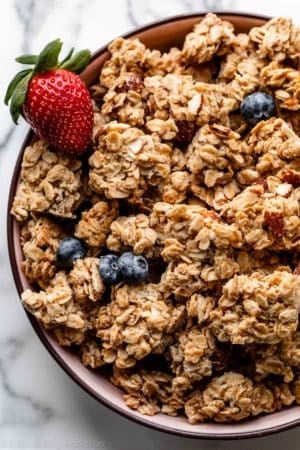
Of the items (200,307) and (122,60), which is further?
(122,60)

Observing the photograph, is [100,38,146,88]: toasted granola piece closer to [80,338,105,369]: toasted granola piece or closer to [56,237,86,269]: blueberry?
[56,237,86,269]: blueberry

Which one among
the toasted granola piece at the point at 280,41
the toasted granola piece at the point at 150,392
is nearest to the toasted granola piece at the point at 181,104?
the toasted granola piece at the point at 280,41

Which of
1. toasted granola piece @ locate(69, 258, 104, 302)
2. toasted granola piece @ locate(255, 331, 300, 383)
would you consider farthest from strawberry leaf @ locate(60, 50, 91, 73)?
toasted granola piece @ locate(255, 331, 300, 383)

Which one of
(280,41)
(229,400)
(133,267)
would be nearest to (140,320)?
(133,267)

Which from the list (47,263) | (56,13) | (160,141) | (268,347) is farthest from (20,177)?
(268,347)

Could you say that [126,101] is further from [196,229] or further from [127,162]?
[196,229]

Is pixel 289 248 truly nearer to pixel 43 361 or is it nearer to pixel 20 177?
pixel 20 177

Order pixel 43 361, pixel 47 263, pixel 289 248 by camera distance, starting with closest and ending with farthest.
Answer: pixel 289 248 < pixel 47 263 < pixel 43 361
